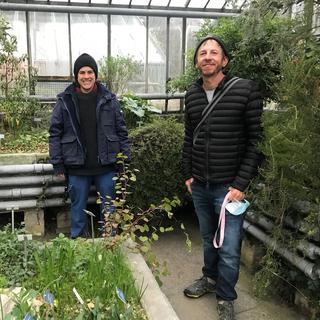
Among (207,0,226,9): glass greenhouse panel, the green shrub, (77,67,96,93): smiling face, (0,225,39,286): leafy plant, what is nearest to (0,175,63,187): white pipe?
the green shrub

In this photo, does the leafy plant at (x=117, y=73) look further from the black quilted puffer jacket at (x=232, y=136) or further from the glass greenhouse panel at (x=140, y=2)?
the black quilted puffer jacket at (x=232, y=136)

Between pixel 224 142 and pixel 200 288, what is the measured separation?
4.16 feet

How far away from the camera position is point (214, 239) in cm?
301

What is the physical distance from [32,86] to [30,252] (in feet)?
16.3

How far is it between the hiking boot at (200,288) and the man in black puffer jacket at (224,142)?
28cm

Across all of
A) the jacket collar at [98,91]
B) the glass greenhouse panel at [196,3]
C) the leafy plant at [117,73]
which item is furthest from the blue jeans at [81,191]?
the glass greenhouse panel at [196,3]

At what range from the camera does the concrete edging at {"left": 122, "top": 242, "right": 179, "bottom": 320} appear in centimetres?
208

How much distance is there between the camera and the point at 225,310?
295cm

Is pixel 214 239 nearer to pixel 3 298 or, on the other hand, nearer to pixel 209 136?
pixel 209 136

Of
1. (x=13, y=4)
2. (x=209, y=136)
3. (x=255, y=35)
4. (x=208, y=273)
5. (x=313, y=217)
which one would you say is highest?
(x=13, y=4)

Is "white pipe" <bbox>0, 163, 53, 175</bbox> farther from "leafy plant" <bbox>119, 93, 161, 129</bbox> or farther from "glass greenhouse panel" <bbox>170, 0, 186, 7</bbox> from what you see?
"glass greenhouse panel" <bbox>170, 0, 186, 7</bbox>

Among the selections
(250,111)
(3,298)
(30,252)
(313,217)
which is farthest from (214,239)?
(3,298)

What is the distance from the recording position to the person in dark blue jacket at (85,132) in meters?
3.58

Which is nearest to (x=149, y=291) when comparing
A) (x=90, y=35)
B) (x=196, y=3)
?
(x=90, y=35)
